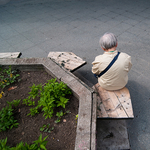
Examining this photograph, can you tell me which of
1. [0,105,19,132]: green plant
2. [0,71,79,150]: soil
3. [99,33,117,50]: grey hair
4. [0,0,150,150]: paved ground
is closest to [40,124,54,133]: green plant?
[0,71,79,150]: soil

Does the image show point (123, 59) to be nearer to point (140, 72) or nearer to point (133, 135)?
point (133, 135)

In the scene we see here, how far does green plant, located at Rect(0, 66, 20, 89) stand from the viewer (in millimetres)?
2871

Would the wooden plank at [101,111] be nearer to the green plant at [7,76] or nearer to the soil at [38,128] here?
the soil at [38,128]

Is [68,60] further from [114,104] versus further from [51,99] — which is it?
[114,104]

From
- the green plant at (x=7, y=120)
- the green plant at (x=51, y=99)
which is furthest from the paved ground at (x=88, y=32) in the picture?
the green plant at (x=7, y=120)

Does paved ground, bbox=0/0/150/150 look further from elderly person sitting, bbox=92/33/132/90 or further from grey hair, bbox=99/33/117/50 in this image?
grey hair, bbox=99/33/117/50

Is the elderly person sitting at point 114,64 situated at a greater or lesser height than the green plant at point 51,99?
greater

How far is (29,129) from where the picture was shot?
2.19 meters

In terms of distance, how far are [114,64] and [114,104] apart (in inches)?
27.3

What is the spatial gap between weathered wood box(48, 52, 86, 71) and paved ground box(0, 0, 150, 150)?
2.29 ft

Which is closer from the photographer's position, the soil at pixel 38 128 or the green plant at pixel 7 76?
the soil at pixel 38 128

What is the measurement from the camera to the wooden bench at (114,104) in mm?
2156

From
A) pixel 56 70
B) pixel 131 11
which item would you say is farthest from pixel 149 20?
pixel 56 70

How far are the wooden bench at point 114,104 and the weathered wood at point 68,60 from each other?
80cm
